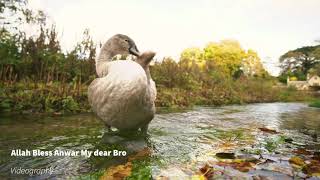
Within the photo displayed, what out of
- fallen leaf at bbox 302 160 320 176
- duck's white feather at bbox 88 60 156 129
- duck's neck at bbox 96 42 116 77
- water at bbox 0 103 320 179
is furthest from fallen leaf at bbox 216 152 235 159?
duck's neck at bbox 96 42 116 77

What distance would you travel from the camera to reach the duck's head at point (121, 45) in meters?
4.27

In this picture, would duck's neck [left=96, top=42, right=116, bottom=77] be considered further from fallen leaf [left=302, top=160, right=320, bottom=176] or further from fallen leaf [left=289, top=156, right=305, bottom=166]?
fallen leaf [left=302, top=160, right=320, bottom=176]

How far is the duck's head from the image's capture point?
4.27 meters

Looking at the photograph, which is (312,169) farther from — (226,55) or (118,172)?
(226,55)

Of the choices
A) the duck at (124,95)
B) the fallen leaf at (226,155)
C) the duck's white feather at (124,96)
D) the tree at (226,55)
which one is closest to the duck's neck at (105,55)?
the duck at (124,95)

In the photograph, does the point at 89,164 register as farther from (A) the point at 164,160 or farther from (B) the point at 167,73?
(B) the point at 167,73

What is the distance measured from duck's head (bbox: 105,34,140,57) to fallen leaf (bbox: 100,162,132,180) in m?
1.96

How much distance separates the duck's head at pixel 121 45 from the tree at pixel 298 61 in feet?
238

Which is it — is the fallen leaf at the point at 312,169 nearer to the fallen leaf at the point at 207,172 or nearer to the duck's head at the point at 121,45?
the fallen leaf at the point at 207,172

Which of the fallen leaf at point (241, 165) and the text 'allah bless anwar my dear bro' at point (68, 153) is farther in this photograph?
the text 'allah bless anwar my dear bro' at point (68, 153)

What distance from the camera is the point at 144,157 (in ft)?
10.3

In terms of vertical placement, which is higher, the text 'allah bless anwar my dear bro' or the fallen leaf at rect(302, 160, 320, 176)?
the text 'allah bless anwar my dear bro'

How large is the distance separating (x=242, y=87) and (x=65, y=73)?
15.2 m

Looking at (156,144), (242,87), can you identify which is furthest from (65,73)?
(242,87)
